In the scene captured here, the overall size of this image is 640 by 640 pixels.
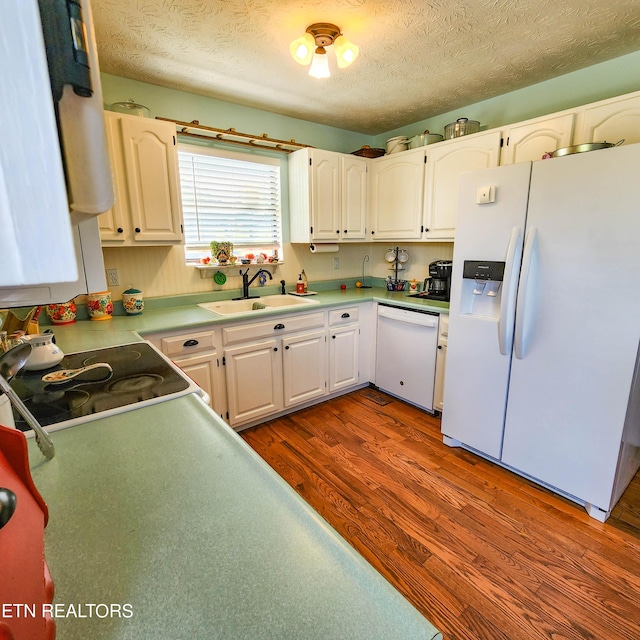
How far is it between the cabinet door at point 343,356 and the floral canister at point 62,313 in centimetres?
176

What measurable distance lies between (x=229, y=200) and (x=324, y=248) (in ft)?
2.99

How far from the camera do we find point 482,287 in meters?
2.05

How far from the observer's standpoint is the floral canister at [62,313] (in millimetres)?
2064

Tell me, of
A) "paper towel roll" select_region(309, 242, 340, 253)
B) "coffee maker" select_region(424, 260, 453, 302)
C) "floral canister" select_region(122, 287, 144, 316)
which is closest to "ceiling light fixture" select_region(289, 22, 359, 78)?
"paper towel roll" select_region(309, 242, 340, 253)

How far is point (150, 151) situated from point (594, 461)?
9.78ft

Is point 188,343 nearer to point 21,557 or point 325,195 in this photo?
point 325,195

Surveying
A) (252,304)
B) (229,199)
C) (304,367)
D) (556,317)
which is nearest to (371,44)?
(229,199)

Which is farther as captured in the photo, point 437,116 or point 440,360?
point 437,116

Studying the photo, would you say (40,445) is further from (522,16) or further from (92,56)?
(522,16)

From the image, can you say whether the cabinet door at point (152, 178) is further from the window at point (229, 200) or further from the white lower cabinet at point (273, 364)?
the white lower cabinet at point (273, 364)

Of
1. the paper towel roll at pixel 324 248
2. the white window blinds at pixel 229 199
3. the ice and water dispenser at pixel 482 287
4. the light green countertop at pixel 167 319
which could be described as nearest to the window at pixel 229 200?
the white window blinds at pixel 229 199

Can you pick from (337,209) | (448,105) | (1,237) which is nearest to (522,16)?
(448,105)

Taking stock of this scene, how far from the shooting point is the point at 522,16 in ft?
5.37

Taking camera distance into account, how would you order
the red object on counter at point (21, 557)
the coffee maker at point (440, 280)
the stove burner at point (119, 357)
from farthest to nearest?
the coffee maker at point (440, 280), the stove burner at point (119, 357), the red object on counter at point (21, 557)
